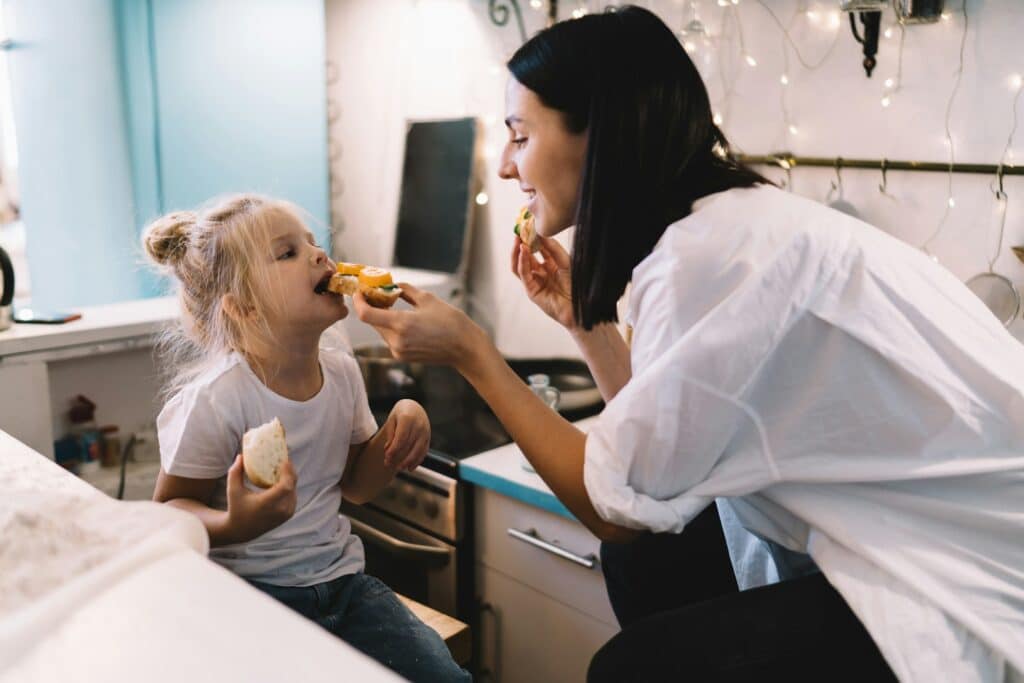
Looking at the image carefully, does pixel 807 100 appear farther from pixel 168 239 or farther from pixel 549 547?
pixel 168 239

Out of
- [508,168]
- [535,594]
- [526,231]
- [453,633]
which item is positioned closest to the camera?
[508,168]

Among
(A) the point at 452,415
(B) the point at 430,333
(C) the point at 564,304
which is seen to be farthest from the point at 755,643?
(A) the point at 452,415

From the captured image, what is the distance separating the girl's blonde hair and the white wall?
103 cm

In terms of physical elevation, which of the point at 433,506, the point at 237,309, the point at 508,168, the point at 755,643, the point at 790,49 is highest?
the point at 790,49

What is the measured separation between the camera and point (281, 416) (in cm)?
145

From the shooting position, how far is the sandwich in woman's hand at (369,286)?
1370 mm

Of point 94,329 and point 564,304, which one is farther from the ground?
point 564,304

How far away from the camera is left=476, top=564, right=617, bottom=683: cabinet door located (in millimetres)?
1781

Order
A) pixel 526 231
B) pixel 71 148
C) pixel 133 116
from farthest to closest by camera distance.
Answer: pixel 133 116 < pixel 71 148 < pixel 526 231

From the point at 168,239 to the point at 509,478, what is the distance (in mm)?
747

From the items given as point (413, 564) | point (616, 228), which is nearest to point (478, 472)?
point (413, 564)

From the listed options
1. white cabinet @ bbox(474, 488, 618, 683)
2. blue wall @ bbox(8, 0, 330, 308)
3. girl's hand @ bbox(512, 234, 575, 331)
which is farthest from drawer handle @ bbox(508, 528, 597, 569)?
blue wall @ bbox(8, 0, 330, 308)

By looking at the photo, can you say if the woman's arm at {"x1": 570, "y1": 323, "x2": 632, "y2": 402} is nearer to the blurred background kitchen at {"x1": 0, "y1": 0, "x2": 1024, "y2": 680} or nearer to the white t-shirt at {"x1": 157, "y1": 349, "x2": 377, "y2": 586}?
the blurred background kitchen at {"x1": 0, "y1": 0, "x2": 1024, "y2": 680}

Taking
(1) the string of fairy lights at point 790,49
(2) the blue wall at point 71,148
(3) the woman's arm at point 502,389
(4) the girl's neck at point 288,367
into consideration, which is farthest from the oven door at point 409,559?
(1) the string of fairy lights at point 790,49
